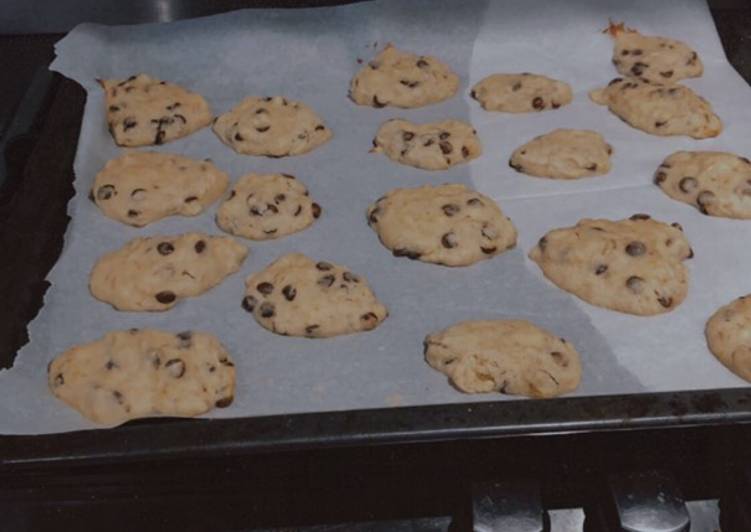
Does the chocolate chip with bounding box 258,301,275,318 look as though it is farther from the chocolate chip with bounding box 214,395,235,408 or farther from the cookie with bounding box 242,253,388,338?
the chocolate chip with bounding box 214,395,235,408

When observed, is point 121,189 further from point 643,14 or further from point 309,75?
point 643,14

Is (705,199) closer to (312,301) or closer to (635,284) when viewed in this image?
(635,284)

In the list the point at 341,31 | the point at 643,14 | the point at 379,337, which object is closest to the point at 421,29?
the point at 341,31

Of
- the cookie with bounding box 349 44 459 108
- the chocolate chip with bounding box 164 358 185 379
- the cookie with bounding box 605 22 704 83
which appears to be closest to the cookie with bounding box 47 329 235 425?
the chocolate chip with bounding box 164 358 185 379

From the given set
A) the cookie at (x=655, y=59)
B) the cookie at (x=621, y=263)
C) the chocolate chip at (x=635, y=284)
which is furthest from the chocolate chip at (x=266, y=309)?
the cookie at (x=655, y=59)

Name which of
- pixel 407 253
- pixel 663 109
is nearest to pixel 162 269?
pixel 407 253

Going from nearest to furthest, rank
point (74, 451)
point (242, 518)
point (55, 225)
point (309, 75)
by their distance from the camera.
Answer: point (74, 451) → point (242, 518) → point (55, 225) → point (309, 75)
